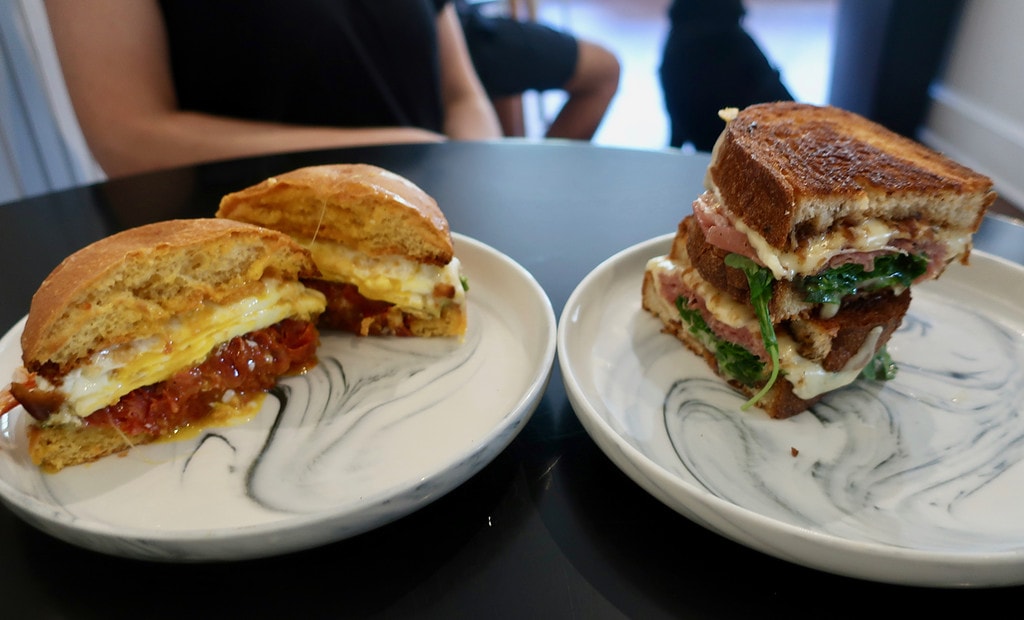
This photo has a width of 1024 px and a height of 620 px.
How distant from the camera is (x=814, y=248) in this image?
1.36m

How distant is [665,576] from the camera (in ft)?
3.54

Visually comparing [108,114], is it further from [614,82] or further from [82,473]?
[614,82]

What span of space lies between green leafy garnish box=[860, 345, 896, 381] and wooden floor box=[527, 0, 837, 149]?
3.99 m

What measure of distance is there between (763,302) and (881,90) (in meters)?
4.19

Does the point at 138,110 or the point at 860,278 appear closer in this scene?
the point at 860,278

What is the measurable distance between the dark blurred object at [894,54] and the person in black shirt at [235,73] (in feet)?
10.8

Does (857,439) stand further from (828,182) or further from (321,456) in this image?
(321,456)

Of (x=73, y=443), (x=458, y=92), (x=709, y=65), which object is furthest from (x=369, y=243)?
(x=709, y=65)

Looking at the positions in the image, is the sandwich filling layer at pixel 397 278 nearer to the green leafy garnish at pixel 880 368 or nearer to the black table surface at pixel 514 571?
the black table surface at pixel 514 571

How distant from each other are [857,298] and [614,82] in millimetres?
3408

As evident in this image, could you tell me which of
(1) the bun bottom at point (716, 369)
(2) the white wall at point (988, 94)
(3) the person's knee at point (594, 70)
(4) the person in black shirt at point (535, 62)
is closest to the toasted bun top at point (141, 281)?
(1) the bun bottom at point (716, 369)

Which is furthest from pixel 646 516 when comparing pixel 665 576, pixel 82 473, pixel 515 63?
pixel 515 63

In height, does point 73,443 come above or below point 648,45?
above

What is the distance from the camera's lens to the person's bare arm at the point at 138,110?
250 centimetres
